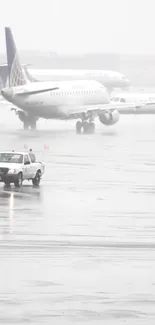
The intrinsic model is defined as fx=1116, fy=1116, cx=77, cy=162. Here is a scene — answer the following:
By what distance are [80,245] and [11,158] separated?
22.4 m

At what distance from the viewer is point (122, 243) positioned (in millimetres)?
33250

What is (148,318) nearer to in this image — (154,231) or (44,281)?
(44,281)

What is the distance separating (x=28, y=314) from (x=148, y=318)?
2363mm

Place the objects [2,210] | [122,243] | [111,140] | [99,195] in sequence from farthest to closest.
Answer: [111,140] → [99,195] → [2,210] → [122,243]

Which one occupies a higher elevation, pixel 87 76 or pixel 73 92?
pixel 87 76

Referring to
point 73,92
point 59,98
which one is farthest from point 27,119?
point 73,92

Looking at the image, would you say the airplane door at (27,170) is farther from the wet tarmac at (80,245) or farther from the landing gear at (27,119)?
the landing gear at (27,119)

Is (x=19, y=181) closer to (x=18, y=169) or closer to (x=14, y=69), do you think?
(x=18, y=169)

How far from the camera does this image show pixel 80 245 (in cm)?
3256

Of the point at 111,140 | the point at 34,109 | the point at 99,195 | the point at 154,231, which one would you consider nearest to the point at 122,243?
the point at 154,231

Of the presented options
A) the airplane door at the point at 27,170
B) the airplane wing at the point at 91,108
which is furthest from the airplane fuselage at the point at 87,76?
the airplane door at the point at 27,170

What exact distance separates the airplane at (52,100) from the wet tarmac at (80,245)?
104ft

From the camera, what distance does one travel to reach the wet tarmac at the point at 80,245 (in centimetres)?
2280

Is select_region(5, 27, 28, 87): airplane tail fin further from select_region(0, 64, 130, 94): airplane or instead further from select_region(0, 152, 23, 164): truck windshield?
select_region(0, 64, 130, 94): airplane
